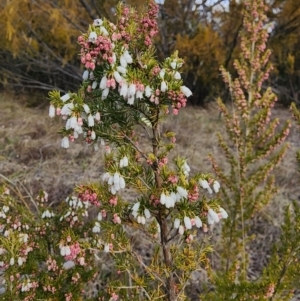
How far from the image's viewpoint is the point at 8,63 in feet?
24.0

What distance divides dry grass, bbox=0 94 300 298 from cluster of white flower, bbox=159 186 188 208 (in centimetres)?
252

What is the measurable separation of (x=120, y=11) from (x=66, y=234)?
2.95 feet

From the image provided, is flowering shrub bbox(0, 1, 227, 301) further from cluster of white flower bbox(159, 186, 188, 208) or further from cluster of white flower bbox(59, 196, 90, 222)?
cluster of white flower bbox(59, 196, 90, 222)

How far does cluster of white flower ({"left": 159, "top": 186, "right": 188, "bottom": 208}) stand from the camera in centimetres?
138

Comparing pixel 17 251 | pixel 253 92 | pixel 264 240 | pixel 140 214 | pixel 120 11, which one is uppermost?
pixel 120 11

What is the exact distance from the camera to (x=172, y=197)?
4.62ft

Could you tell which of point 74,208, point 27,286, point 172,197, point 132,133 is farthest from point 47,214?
point 172,197

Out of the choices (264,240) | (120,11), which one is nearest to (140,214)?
(120,11)

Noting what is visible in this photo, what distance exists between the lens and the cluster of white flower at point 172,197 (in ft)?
4.54

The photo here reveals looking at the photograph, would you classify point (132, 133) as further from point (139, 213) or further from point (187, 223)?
point (187, 223)

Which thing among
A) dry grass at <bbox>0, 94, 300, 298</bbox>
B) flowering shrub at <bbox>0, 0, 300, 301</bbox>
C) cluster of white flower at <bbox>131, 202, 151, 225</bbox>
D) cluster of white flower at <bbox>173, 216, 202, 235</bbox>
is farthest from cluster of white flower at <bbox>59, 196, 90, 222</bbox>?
dry grass at <bbox>0, 94, 300, 298</bbox>

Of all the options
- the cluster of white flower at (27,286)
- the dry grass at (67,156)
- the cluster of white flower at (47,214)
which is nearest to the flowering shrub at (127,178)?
the cluster of white flower at (27,286)

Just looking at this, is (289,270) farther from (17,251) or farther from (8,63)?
(8,63)

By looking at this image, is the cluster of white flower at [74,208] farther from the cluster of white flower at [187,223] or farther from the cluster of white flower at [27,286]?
the cluster of white flower at [187,223]
